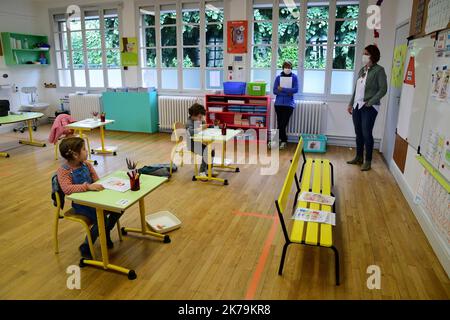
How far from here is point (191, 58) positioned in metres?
7.95

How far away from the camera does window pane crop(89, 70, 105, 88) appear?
8.91m

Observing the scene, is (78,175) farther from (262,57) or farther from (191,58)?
(191,58)

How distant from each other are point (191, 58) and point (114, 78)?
87.2 inches

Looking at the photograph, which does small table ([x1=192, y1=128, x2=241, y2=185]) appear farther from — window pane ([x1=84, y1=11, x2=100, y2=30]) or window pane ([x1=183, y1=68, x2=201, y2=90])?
window pane ([x1=84, y1=11, x2=100, y2=30])

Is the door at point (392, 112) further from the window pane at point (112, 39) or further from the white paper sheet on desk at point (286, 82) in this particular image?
the window pane at point (112, 39)

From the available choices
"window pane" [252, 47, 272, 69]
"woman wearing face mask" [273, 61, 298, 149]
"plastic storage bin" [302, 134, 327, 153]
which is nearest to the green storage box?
"woman wearing face mask" [273, 61, 298, 149]

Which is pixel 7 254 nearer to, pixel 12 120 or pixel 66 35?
pixel 12 120

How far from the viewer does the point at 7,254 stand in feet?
10.0

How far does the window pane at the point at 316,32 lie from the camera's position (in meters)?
6.80

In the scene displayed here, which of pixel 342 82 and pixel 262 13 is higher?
pixel 262 13

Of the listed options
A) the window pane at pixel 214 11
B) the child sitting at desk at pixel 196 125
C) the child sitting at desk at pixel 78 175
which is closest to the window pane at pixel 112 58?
the window pane at pixel 214 11

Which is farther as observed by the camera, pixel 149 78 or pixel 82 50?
pixel 82 50

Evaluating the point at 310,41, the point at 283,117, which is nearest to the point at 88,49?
the point at 283,117
